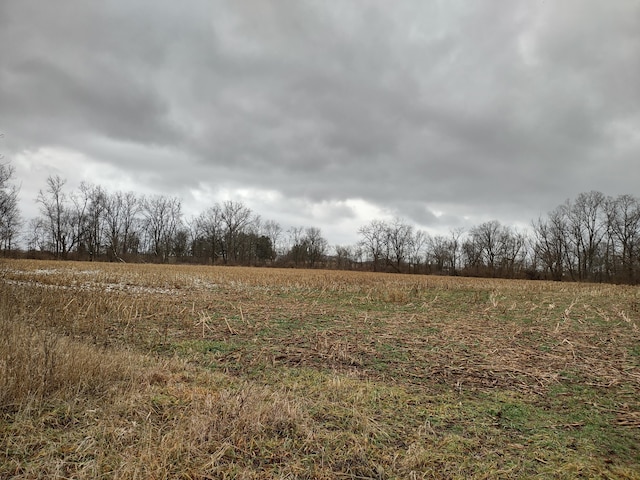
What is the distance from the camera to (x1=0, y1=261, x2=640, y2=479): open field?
2.96m

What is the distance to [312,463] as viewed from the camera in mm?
3004

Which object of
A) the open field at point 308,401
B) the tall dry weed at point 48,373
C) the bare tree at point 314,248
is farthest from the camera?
the bare tree at point 314,248

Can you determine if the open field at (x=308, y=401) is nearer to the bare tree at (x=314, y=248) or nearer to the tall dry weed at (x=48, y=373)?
the tall dry weed at (x=48, y=373)

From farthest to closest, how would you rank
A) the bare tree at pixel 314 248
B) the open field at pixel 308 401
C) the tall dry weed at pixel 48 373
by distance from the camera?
the bare tree at pixel 314 248 < the tall dry weed at pixel 48 373 < the open field at pixel 308 401

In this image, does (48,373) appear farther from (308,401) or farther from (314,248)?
(314,248)

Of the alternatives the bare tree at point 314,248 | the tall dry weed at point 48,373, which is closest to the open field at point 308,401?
the tall dry weed at point 48,373

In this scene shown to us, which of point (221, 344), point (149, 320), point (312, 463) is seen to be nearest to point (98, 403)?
point (312, 463)

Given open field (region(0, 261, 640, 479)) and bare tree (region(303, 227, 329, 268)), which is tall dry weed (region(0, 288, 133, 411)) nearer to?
open field (region(0, 261, 640, 479))

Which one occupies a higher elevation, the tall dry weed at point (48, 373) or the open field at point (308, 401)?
the tall dry weed at point (48, 373)

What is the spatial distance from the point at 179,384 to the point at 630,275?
5916 cm

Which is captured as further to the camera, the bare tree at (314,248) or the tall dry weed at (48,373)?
the bare tree at (314,248)

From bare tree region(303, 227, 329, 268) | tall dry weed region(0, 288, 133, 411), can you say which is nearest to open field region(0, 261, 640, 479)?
tall dry weed region(0, 288, 133, 411)

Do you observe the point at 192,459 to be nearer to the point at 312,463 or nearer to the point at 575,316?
the point at 312,463

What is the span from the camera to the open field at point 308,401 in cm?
296
